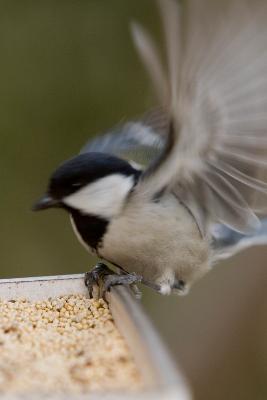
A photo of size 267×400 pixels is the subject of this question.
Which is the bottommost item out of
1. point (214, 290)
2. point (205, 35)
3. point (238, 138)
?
point (214, 290)

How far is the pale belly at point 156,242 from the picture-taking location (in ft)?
5.45

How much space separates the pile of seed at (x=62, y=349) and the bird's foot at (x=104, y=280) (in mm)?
27

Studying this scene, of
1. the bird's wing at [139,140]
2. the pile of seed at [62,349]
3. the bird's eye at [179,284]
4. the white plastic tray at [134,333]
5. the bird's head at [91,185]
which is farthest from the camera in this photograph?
the bird's wing at [139,140]

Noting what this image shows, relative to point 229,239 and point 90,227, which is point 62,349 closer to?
point 90,227

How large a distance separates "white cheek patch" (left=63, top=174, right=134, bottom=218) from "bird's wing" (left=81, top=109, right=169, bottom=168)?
14.2 inches

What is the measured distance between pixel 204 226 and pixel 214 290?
1517 mm

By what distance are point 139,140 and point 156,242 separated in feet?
1.47

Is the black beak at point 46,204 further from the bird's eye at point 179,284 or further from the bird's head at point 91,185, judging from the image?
the bird's eye at point 179,284

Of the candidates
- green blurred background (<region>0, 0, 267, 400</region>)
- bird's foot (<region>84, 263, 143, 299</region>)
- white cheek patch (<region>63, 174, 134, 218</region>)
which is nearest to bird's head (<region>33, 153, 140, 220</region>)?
white cheek patch (<region>63, 174, 134, 218</region>)

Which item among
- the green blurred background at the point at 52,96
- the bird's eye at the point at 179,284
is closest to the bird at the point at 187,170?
the bird's eye at the point at 179,284

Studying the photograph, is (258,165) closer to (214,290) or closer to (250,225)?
(250,225)

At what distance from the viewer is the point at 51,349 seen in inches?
53.1

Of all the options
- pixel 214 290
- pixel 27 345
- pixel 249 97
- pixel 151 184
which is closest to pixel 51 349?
pixel 27 345

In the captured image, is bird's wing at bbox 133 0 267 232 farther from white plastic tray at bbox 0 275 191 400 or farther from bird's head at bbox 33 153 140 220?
white plastic tray at bbox 0 275 191 400
